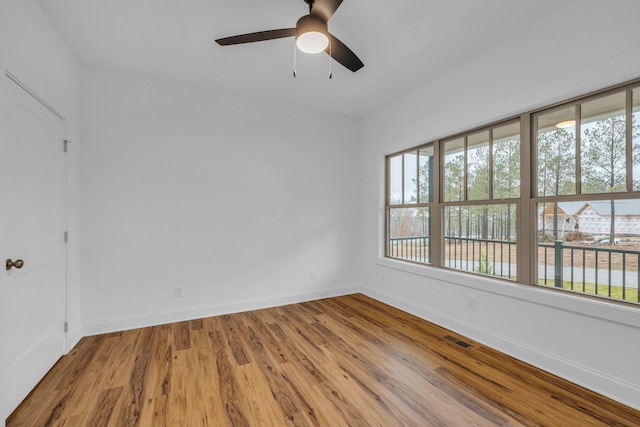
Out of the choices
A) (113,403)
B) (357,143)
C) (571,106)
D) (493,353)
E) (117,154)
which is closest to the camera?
(113,403)

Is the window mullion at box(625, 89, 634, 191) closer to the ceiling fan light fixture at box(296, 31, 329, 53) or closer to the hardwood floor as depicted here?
the hardwood floor

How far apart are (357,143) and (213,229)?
2608mm

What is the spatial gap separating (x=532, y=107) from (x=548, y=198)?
2.55 feet

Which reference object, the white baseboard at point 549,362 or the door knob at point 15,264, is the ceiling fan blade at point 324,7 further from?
the white baseboard at point 549,362

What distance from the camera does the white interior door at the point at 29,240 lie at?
1.74 m

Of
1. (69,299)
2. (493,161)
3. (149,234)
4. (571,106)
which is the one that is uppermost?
(571,106)

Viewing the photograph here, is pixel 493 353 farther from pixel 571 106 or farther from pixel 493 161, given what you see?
pixel 571 106

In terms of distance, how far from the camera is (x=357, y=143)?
180 inches

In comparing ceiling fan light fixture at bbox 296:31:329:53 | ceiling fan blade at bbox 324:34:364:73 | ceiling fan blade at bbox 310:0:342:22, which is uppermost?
ceiling fan blade at bbox 310:0:342:22

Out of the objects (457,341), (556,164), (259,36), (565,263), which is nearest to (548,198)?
(556,164)

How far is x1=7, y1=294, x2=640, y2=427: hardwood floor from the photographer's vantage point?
1.73m

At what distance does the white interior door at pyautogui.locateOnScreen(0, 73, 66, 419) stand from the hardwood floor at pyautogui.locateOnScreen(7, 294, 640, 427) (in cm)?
25

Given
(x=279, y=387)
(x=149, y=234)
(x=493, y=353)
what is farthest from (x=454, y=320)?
(x=149, y=234)

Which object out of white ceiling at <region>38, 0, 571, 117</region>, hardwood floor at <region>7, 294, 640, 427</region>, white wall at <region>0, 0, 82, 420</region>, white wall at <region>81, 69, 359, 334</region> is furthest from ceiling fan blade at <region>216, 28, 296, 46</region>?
→ hardwood floor at <region>7, 294, 640, 427</region>
